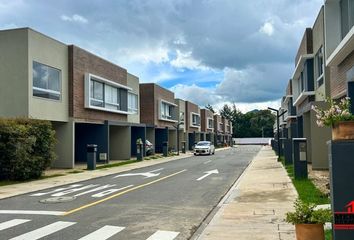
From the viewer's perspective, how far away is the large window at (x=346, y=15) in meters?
15.6

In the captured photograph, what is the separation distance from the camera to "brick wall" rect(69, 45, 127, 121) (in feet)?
95.9

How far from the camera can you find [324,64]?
2386 centimetres

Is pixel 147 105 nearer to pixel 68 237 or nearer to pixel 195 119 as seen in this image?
pixel 195 119

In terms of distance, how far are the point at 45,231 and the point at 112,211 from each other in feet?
9.18

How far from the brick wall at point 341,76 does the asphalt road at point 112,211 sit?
229 inches

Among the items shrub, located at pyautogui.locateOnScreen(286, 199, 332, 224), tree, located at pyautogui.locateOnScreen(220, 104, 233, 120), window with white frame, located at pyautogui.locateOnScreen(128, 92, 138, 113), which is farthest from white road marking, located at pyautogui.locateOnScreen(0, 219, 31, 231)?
tree, located at pyautogui.locateOnScreen(220, 104, 233, 120)

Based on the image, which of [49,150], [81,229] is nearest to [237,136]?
[49,150]

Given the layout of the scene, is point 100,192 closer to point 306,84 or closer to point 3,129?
point 3,129

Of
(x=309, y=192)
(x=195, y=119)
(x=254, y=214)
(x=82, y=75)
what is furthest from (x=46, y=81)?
(x=195, y=119)

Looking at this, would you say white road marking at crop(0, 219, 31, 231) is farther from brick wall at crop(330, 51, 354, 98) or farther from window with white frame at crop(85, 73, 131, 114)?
window with white frame at crop(85, 73, 131, 114)

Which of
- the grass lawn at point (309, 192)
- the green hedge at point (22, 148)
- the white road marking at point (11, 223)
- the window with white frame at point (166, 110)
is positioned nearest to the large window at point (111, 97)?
the green hedge at point (22, 148)

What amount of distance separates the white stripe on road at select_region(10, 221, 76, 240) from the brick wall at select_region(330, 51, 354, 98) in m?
10.7

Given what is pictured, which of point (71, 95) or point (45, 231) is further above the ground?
point (71, 95)

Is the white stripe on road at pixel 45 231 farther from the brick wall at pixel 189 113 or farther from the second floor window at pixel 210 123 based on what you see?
the second floor window at pixel 210 123
